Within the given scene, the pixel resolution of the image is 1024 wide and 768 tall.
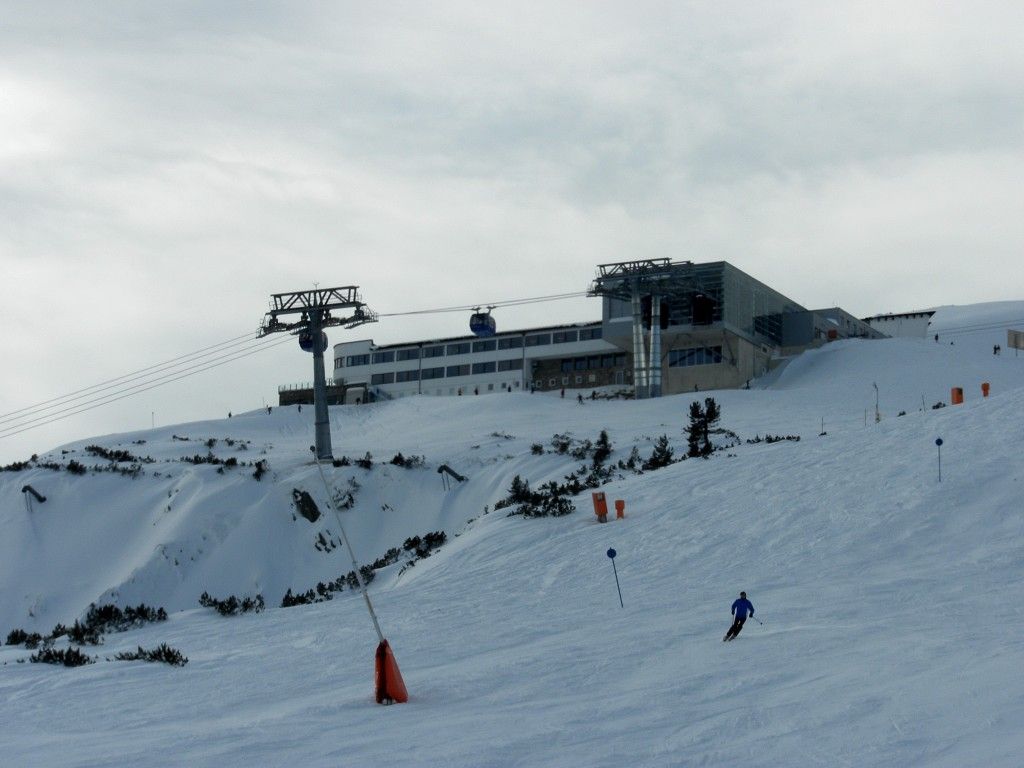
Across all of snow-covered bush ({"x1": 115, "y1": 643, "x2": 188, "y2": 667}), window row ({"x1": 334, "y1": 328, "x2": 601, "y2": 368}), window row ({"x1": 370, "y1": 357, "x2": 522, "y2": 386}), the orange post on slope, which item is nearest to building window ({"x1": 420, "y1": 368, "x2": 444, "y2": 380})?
window row ({"x1": 370, "y1": 357, "x2": 522, "y2": 386})

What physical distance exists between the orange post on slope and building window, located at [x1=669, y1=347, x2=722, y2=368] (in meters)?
57.0

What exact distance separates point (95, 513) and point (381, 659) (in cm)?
2848

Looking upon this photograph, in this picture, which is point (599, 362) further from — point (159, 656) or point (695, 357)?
point (159, 656)

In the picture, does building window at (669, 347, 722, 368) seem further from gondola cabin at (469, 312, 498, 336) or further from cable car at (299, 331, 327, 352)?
cable car at (299, 331, 327, 352)

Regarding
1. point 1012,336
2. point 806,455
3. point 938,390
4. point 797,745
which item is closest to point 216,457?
point 806,455

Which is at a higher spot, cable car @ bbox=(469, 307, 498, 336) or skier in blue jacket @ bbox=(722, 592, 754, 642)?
cable car @ bbox=(469, 307, 498, 336)

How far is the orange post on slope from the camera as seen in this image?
556 inches

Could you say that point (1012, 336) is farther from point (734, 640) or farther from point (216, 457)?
point (734, 640)

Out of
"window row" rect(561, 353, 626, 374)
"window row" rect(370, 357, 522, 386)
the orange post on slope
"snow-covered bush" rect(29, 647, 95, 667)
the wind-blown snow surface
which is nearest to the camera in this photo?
the wind-blown snow surface

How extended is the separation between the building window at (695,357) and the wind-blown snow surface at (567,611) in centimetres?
2250

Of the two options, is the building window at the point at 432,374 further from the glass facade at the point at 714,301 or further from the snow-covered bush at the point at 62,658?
the snow-covered bush at the point at 62,658

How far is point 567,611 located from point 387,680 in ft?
22.8

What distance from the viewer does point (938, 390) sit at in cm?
5947

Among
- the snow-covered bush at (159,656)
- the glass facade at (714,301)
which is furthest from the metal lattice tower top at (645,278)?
the snow-covered bush at (159,656)
